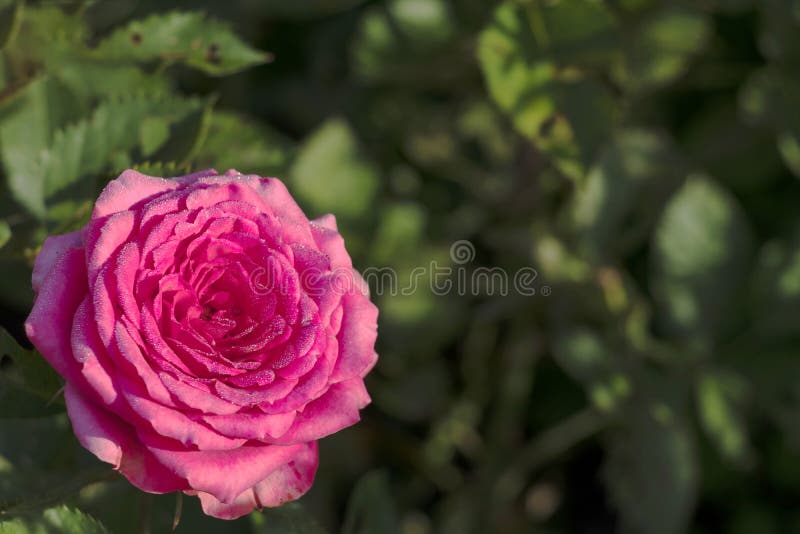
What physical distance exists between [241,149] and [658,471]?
0.71 meters

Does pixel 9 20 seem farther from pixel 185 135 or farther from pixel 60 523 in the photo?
pixel 60 523

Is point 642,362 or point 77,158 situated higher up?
point 77,158

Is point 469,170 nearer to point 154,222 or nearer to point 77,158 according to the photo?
point 77,158

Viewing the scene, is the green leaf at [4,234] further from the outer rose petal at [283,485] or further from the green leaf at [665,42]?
the green leaf at [665,42]

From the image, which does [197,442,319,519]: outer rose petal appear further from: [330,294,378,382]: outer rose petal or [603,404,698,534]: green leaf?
[603,404,698,534]: green leaf

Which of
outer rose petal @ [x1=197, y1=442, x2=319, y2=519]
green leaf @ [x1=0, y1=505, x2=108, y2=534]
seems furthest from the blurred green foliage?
outer rose petal @ [x1=197, y1=442, x2=319, y2=519]

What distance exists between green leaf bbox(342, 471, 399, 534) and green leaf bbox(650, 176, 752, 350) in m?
0.50

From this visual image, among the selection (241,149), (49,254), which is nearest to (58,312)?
(49,254)

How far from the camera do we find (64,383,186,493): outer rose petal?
0.59 meters

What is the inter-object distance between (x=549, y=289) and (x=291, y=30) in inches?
28.0

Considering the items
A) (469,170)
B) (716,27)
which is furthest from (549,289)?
(716,27)

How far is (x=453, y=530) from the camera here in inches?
53.4

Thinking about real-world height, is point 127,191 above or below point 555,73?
above

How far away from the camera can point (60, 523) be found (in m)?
0.68
